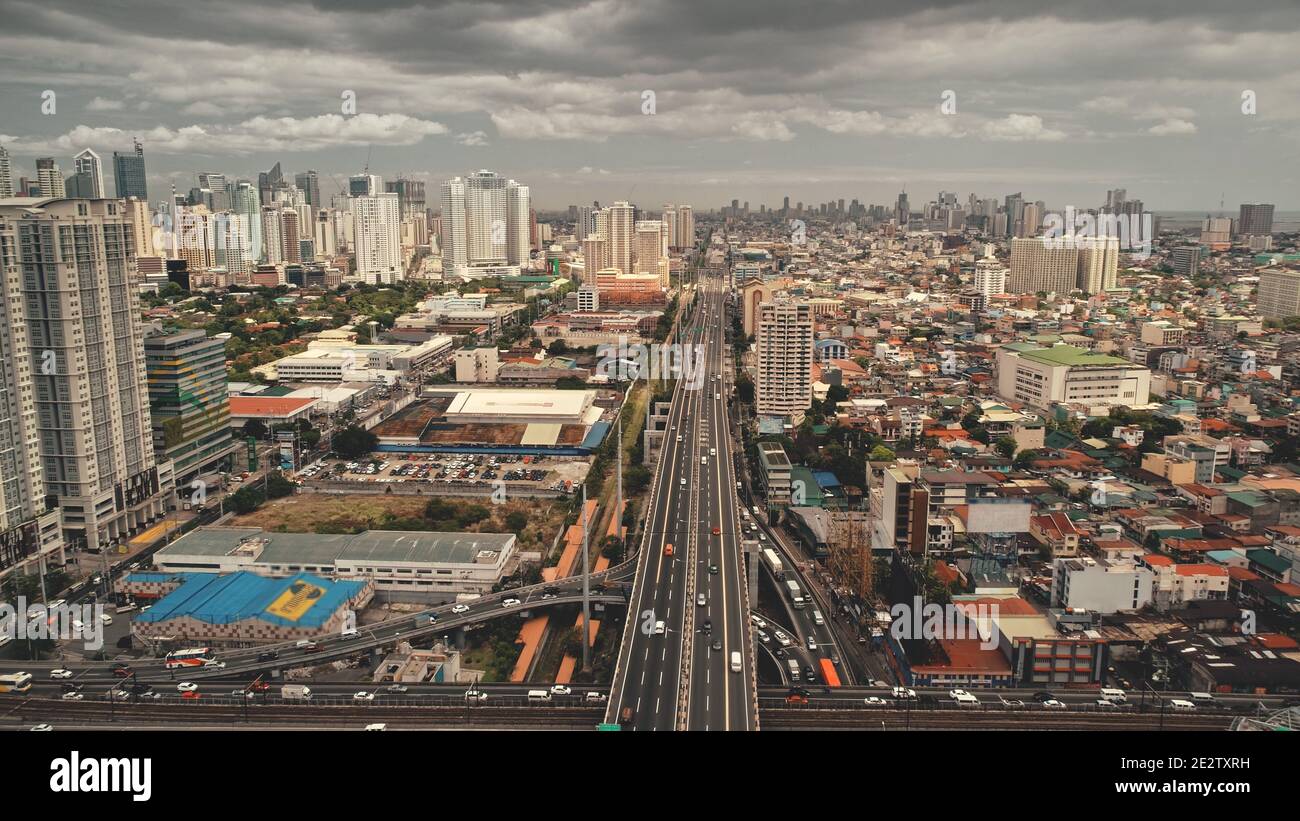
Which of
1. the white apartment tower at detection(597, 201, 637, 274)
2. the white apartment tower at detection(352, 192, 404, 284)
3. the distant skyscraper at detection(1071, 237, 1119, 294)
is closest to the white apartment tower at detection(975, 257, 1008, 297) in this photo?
the distant skyscraper at detection(1071, 237, 1119, 294)

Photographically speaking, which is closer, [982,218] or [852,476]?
[852,476]

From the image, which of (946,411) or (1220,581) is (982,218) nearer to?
(946,411)

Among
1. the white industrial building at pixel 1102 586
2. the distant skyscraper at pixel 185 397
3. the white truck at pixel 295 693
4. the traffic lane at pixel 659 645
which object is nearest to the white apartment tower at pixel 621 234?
the distant skyscraper at pixel 185 397

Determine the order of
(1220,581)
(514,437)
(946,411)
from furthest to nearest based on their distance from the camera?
(946,411)
(514,437)
(1220,581)

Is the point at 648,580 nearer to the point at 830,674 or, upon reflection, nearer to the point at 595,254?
the point at 830,674

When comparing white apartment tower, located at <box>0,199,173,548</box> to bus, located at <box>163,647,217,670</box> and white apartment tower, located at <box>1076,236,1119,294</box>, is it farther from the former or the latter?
white apartment tower, located at <box>1076,236,1119,294</box>

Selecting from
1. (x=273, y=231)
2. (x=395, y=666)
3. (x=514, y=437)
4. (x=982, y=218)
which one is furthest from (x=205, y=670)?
(x=982, y=218)
